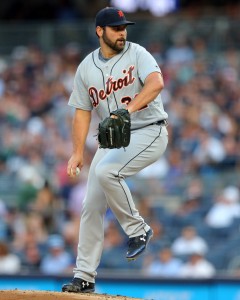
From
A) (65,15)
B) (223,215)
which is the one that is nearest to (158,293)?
(223,215)

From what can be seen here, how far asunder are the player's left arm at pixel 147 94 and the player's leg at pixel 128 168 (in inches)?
16.6

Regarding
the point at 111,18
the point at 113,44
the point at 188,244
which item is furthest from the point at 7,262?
the point at 111,18

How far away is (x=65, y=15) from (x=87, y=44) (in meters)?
3.10

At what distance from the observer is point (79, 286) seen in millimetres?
7930

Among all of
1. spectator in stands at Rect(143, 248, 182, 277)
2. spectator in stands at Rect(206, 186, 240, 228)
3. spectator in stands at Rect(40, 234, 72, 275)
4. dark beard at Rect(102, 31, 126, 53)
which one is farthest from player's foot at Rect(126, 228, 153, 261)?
spectator in stands at Rect(206, 186, 240, 228)

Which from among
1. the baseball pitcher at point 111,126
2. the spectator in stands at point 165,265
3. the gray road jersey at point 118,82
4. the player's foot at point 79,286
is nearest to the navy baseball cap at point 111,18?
the baseball pitcher at point 111,126

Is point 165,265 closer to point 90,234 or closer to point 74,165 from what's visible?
point 90,234

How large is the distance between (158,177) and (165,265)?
184 cm

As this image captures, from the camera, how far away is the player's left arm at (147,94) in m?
7.32

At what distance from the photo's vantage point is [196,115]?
14.9 m

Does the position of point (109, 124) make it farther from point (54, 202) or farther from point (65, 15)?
point (65, 15)

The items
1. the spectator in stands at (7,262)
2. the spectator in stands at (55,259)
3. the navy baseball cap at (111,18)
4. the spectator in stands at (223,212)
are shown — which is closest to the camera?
the navy baseball cap at (111,18)

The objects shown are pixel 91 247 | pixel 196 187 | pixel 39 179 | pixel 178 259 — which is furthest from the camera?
pixel 39 179

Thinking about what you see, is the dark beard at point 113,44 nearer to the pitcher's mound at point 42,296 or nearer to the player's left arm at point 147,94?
the player's left arm at point 147,94
